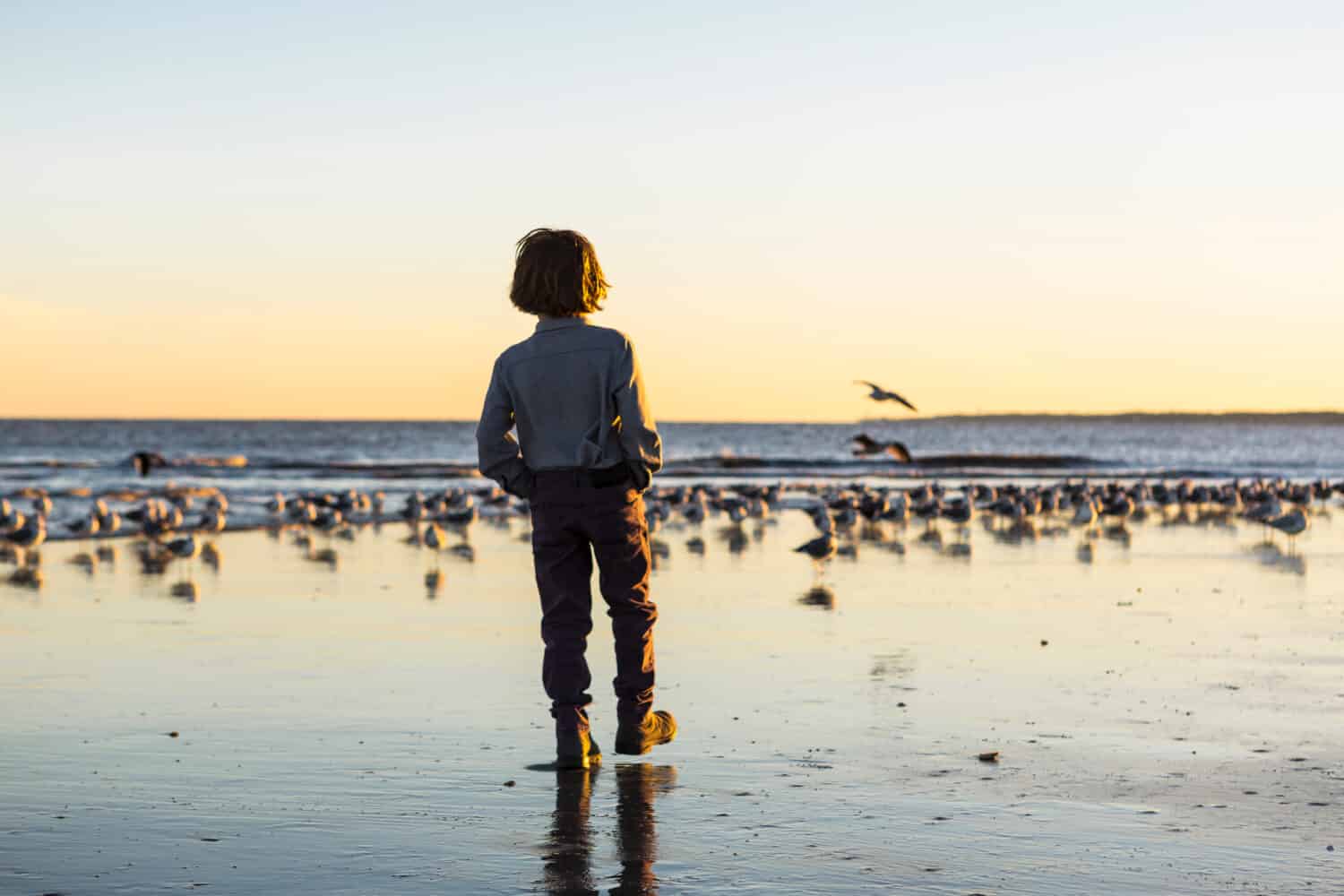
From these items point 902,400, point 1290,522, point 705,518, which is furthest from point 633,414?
point 705,518

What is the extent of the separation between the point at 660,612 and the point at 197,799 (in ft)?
25.8

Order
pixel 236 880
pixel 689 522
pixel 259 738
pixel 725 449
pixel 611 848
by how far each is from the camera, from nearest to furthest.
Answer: pixel 236 880 < pixel 611 848 < pixel 259 738 < pixel 689 522 < pixel 725 449

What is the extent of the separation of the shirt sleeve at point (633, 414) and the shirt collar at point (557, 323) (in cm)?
30

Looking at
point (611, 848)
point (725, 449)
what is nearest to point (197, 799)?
point (611, 848)

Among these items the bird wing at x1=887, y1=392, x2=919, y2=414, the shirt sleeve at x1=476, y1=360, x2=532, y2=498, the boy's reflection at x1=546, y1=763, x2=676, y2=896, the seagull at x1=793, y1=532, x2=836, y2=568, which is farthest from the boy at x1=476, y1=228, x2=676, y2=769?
the seagull at x1=793, y1=532, x2=836, y2=568

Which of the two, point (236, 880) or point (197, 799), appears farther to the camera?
point (197, 799)

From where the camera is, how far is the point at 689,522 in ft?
97.3

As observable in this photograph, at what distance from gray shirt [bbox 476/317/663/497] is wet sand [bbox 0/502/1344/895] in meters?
1.37

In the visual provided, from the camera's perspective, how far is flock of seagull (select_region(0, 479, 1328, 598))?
2227 centimetres

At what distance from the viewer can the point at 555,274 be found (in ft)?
23.6

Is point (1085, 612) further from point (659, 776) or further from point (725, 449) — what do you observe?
point (725, 449)

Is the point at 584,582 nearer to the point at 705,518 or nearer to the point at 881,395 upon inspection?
the point at 881,395

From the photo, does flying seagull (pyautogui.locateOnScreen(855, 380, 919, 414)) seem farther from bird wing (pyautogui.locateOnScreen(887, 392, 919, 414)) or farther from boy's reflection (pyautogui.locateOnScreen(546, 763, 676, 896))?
boy's reflection (pyautogui.locateOnScreen(546, 763, 676, 896))

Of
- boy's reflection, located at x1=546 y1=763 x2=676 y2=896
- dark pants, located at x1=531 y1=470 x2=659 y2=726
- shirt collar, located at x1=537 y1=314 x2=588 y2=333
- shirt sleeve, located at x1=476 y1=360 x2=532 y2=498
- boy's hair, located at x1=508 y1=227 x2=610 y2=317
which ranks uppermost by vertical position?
boy's hair, located at x1=508 y1=227 x2=610 y2=317
